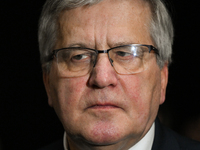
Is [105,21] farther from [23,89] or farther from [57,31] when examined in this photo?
[23,89]

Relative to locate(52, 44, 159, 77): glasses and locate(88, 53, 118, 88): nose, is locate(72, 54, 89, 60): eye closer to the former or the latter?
locate(52, 44, 159, 77): glasses

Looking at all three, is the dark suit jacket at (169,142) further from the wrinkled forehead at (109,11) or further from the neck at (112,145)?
the wrinkled forehead at (109,11)

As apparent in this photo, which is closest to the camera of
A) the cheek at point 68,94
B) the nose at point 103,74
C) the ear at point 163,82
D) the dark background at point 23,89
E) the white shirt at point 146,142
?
the nose at point 103,74

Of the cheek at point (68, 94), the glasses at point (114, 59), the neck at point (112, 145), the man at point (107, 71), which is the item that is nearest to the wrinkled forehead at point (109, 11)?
the man at point (107, 71)

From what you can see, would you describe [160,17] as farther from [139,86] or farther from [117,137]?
[117,137]

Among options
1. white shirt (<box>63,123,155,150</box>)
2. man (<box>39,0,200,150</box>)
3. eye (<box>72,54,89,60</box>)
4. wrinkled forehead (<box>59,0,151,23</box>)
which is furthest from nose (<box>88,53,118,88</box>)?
white shirt (<box>63,123,155,150</box>)

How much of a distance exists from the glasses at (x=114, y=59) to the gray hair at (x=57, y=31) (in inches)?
6.3

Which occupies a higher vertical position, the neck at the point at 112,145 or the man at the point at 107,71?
the man at the point at 107,71

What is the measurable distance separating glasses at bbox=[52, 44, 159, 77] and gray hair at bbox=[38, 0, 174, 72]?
0.16m

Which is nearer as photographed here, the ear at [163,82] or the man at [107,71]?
the man at [107,71]

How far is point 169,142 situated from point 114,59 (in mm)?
856

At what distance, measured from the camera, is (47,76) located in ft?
7.86

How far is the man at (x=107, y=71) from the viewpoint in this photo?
6.30 feet

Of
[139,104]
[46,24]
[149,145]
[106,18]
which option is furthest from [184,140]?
[46,24]
